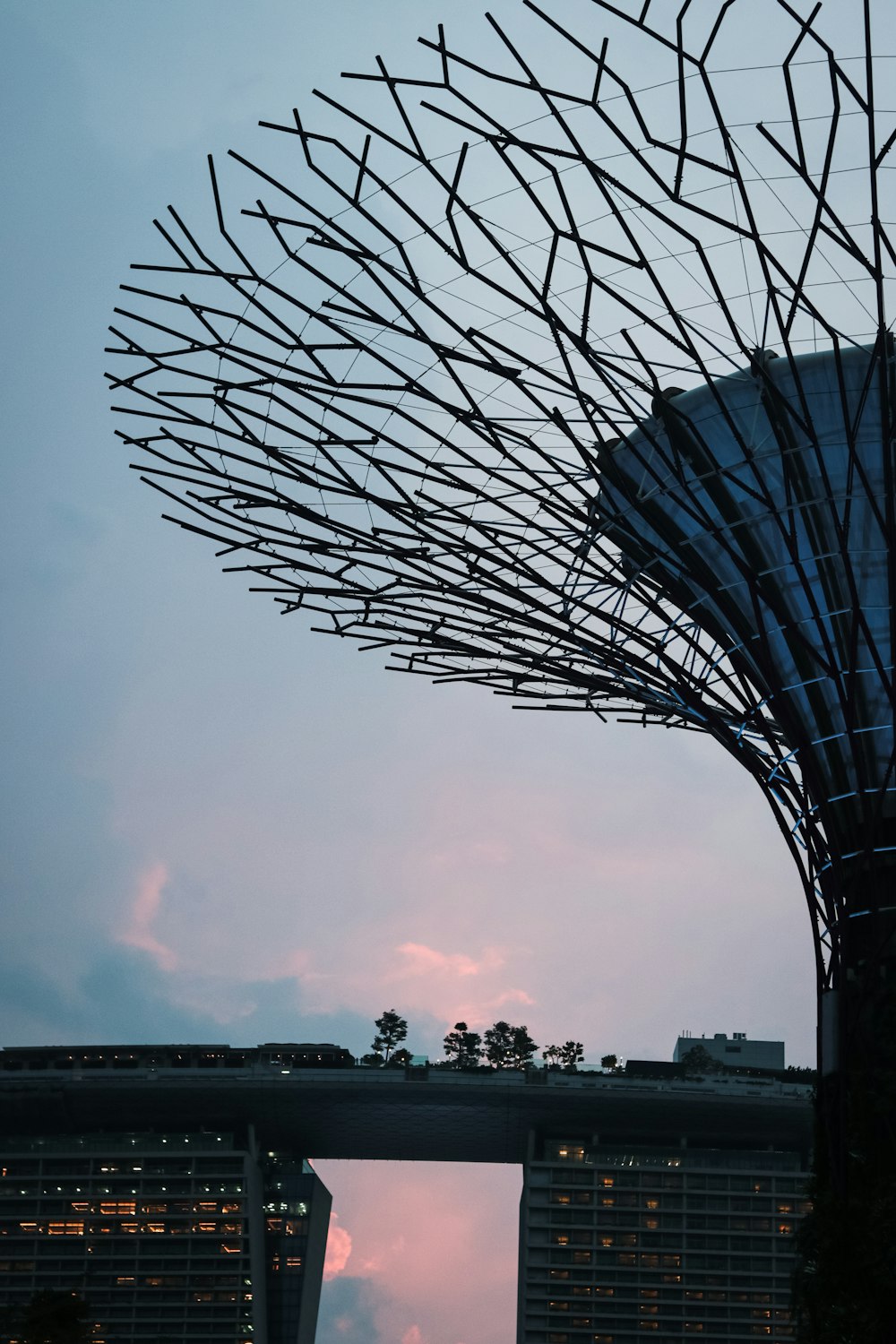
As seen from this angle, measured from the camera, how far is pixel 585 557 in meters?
26.5

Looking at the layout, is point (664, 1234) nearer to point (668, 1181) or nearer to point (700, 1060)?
point (668, 1181)

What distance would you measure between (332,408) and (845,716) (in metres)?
9.18

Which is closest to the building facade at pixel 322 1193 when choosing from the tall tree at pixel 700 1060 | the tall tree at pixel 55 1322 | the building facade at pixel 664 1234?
the building facade at pixel 664 1234

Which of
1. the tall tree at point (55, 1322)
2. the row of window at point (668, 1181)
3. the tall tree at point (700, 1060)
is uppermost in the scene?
the tall tree at point (700, 1060)

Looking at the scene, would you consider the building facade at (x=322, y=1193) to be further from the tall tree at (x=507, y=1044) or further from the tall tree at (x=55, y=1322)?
the tall tree at (x=55, y=1322)

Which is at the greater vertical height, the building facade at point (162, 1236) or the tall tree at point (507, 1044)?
the tall tree at point (507, 1044)

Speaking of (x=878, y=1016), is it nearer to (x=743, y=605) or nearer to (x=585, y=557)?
(x=743, y=605)

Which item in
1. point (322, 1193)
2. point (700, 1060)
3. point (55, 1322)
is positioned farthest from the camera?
point (700, 1060)

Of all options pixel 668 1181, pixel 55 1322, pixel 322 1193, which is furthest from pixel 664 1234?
pixel 55 1322

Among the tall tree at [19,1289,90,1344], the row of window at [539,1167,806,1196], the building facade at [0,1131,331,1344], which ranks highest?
the row of window at [539,1167,806,1196]

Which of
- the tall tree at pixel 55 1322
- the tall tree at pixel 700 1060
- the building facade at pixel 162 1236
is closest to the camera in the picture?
the tall tree at pixel 55 1322

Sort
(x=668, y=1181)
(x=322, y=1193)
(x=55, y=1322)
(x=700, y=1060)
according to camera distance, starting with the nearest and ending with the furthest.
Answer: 1. (x=55, y=1322)
2. (x=668, y=1181)
3. (x=322, y=1193)
4. (x=700, y=1060)

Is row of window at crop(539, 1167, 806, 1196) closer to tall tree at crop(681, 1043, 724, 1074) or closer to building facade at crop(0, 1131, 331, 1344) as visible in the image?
building facade at crop(0, 1131, 331, 1344)

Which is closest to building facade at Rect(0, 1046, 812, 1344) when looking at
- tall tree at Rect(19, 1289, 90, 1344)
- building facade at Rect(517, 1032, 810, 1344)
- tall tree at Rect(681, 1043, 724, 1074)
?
building facade at Rect(517, 1032, 810, 1344)
